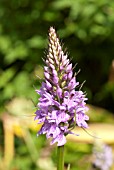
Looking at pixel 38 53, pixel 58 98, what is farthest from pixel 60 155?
pixel 38 53

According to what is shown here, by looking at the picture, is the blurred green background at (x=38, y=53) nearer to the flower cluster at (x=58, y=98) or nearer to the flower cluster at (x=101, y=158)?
the flower cluster at (x=101, y=158)

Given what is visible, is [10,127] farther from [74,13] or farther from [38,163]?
[74,13]

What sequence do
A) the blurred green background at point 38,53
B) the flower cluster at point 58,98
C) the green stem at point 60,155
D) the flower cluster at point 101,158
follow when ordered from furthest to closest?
1. the blurred green background at point 38,53
2. the flower cluster at point 101,158
3. the green stem at point 60,155
4. the flower cluster at point 58,98

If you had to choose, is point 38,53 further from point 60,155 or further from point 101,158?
point 60,155

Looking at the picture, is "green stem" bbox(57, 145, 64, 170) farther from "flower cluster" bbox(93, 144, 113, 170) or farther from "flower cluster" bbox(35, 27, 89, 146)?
"flower cluster" bbox(93, 144, 113, 170)

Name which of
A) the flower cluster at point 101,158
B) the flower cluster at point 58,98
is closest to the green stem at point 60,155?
the flower cluster at point 58,98

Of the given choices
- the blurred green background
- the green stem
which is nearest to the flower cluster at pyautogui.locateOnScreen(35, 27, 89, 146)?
the green stem
